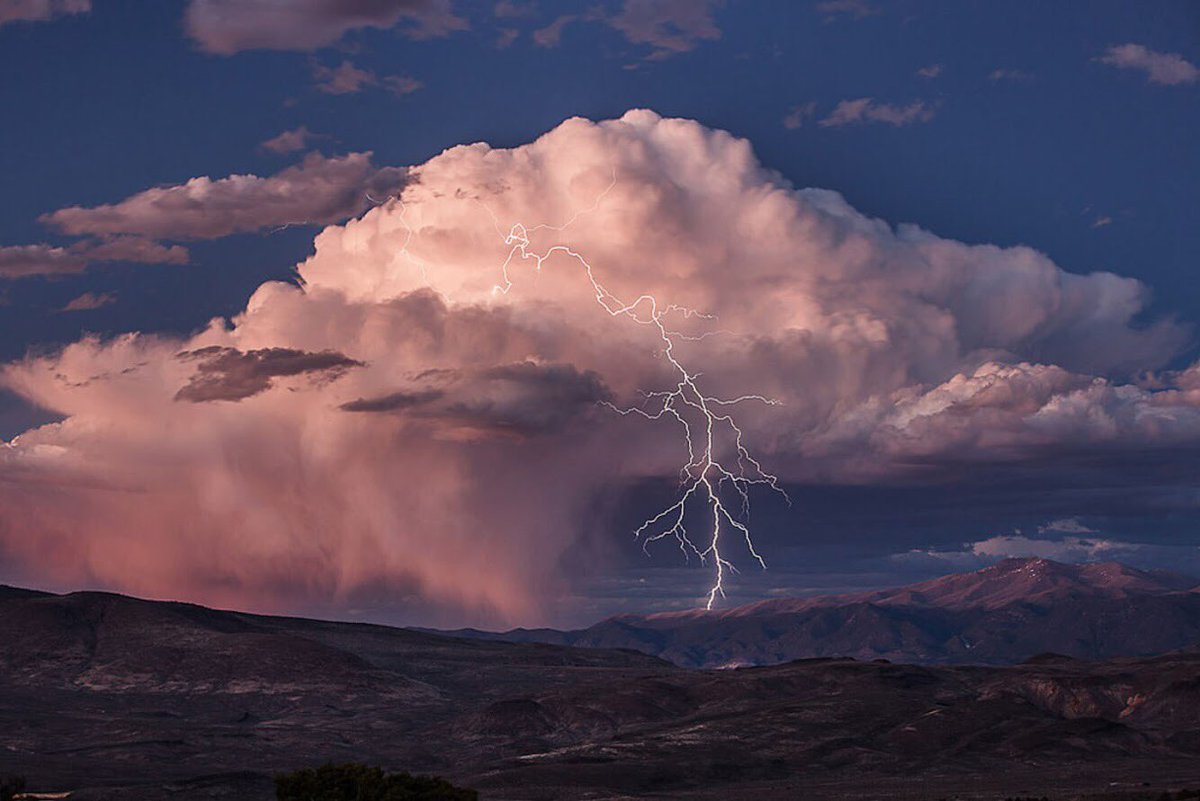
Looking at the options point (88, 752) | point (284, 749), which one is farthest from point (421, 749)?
point (88, 752)

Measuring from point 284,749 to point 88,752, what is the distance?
85.6 ft

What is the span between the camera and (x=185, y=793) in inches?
5458

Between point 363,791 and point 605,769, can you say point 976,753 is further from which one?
point 363,791

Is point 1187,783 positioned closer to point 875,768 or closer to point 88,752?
point 875,768

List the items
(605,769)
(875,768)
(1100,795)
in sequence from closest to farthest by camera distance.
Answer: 1. (1100,795)
2. (605,769)
3. (875,768)

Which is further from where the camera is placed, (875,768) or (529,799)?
(875,768)

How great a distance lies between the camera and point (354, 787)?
266 feet

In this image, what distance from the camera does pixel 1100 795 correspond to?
115250 millimetres

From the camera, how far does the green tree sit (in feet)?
263

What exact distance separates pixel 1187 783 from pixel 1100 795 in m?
19.8

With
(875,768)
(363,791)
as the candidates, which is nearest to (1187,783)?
(875,768)

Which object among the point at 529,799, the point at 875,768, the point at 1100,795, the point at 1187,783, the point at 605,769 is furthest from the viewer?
the point at 875,768

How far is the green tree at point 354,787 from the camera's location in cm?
8031

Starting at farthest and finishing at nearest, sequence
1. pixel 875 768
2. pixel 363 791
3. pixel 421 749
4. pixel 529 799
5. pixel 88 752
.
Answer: pixel 421 749 → pixel 88 752 → pixel 875 768 → pixel 529 799 → pixel 363 791
